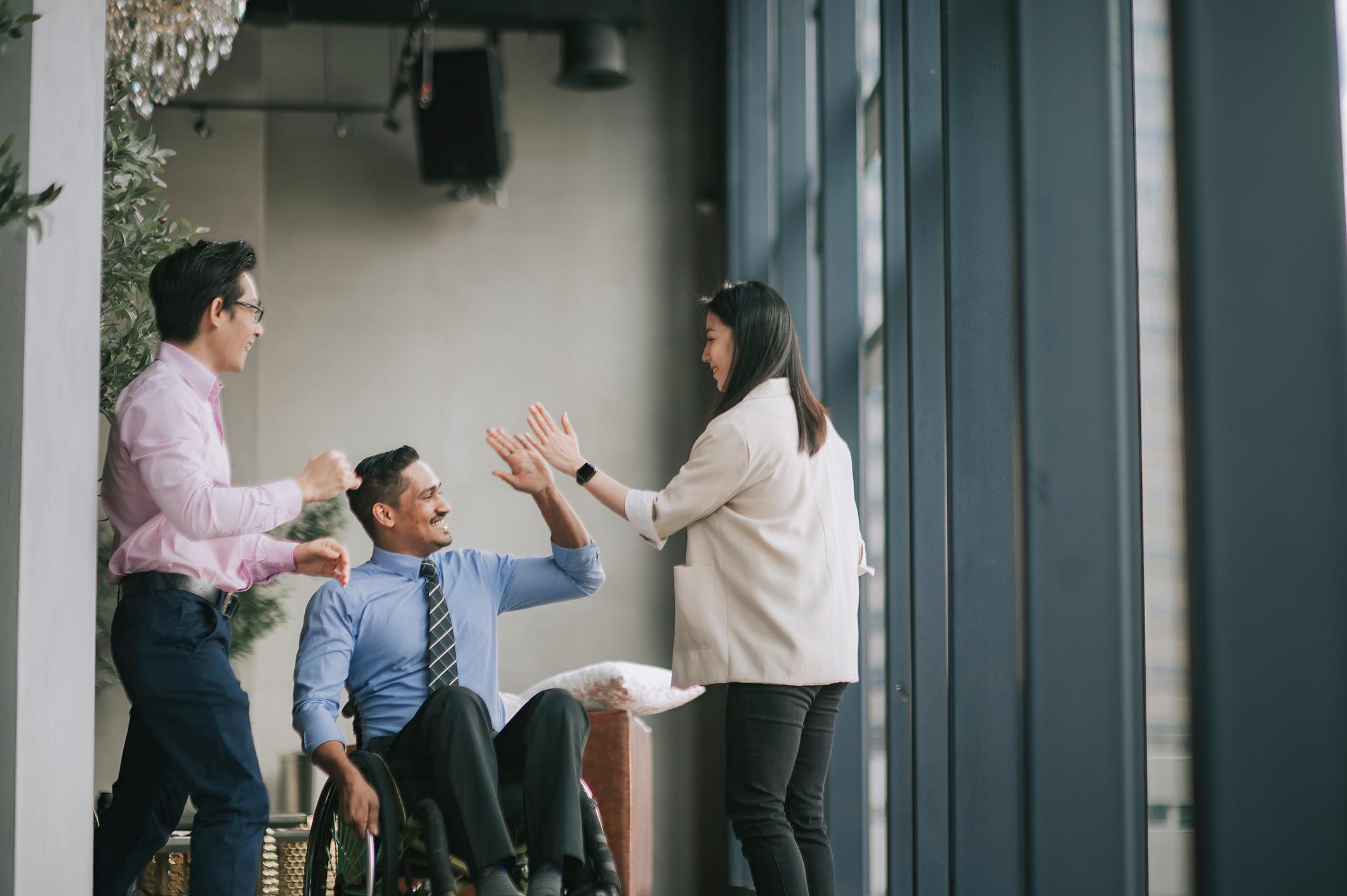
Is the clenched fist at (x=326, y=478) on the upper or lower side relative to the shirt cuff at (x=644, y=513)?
upper

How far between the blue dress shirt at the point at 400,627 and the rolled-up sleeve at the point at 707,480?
321mm

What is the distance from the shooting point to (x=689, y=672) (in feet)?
8.89

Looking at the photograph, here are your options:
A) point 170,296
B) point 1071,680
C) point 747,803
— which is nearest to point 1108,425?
point 1071,680

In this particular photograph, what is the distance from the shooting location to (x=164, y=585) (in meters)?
2.43

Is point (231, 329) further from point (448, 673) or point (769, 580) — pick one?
point (769, 580)

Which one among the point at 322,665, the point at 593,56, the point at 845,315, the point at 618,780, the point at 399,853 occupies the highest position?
the point at 593,56

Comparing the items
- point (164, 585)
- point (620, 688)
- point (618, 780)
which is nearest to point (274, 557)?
point (164, 585)

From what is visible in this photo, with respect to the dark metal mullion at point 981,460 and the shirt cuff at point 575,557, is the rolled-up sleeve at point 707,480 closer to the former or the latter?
the shirt cuff at point 575,557

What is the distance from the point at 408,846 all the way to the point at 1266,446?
67.3 inches

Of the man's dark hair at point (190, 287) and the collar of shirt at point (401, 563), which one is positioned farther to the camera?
the collar of shirt at point (401, 563)

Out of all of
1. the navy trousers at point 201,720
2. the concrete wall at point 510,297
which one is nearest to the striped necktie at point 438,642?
the navy trousers at point 201,720

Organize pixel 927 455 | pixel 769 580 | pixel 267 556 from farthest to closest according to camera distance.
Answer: pixel 927 455 < pixel 267 556 < pixel 769 580

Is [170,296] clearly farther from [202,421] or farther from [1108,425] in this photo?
[1108,425]

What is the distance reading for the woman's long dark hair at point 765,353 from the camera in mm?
2791
